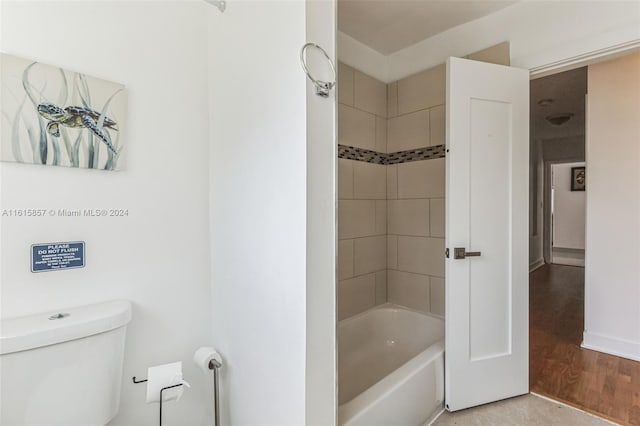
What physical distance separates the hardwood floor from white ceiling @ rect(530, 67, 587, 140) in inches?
101

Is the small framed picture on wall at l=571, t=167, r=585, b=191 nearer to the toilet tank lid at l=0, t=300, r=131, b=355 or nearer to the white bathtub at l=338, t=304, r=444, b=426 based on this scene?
the white bathtub at l=338, t=304, r=444, b=426

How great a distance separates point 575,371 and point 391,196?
1864mm

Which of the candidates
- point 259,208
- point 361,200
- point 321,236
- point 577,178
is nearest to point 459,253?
point 361,200

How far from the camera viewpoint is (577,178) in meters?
6.92

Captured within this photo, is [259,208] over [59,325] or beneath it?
over

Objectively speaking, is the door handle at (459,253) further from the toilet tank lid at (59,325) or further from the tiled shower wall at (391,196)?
the toilet tank lid at (59,325)

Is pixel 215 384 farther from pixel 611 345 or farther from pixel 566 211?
pixel 566 211

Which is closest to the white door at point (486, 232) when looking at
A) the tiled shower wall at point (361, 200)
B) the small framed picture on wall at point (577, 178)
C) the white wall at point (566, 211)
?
the tiled shower wall at point (361, 200)

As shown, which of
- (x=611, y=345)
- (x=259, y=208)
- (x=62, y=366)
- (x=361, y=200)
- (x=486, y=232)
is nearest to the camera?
(x=62, y=366)

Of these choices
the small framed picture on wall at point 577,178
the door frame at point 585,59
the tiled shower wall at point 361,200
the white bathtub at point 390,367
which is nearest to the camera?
the white bathtub at point 390,367

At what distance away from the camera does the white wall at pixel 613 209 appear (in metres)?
2.41

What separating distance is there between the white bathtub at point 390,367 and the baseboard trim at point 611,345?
60.3 inches

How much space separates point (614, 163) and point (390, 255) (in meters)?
2.05

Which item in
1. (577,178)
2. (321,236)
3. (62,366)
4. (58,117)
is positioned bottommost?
(62,366)
